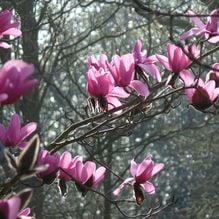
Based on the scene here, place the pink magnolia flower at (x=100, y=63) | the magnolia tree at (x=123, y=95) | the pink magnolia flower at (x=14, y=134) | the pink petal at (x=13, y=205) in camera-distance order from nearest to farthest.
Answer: the pink petal at (x=13, y=205) → the pink magnolia flower at (x=14, y=134) → the magnolia tree at (x=123, y=95) → the pink magnolia flower at (x=100, y=63)

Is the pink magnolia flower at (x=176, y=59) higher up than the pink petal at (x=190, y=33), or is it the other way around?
the pink petal at (x=190, y=33)

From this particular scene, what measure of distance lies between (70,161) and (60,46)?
514 centimetres

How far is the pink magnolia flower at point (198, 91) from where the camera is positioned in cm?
165

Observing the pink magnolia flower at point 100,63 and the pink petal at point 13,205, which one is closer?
the pink petal at point 13,205

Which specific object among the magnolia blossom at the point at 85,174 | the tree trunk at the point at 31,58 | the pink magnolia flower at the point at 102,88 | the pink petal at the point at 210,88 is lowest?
the tree trunk at the point at 31,58

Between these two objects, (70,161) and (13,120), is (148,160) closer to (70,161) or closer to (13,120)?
(70,161)

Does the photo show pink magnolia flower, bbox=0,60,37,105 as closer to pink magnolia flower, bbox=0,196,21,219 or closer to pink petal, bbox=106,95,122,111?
pink magnolia flower, bbox=0,196,21,219

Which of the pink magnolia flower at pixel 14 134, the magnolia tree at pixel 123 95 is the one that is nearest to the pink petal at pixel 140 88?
the magnolia tree at pixel 123 95

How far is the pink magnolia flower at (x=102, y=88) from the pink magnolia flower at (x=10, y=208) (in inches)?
29.1

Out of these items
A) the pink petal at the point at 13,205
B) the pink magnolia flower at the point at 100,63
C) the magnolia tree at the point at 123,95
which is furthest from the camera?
the pink magnolia flower at the point at 100,63

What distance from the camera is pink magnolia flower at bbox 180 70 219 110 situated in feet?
5.40

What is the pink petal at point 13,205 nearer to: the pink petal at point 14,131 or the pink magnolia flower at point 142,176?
the pink petal at point 14,131

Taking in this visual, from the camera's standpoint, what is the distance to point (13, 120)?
60.1 inches

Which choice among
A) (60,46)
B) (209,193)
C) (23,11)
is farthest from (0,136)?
(209,193)
